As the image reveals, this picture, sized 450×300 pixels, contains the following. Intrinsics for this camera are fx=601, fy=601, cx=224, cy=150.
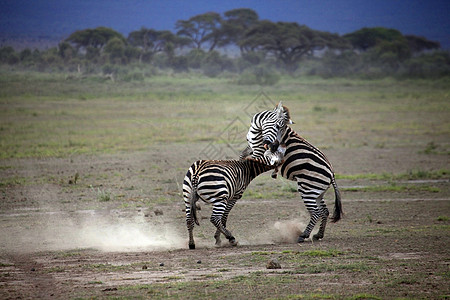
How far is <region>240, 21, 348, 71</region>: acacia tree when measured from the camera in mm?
59688

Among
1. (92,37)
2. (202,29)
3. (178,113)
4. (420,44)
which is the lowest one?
(178,113)

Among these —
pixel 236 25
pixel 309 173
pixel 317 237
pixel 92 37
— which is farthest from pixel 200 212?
pixel 236 25

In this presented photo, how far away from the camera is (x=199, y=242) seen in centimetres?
909

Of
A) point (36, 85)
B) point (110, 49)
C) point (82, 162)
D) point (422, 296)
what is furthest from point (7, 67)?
point (422, 296)

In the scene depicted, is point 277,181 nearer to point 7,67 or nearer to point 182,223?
point 182,223

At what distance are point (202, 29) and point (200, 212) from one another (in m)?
60.4

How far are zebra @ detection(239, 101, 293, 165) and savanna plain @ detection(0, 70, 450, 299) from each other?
4.31 ft

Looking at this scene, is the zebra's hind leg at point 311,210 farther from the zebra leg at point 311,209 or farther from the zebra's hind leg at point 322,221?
the zebra's hind leg at point 322,221

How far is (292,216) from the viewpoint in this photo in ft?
36.4

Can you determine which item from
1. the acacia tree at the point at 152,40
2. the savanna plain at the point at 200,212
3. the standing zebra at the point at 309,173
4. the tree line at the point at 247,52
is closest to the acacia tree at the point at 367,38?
the tree line at the point at 247,52

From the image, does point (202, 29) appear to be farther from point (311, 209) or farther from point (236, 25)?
point (311, 209)

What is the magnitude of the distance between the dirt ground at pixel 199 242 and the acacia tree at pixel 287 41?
147 feet

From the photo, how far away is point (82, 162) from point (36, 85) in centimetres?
1675

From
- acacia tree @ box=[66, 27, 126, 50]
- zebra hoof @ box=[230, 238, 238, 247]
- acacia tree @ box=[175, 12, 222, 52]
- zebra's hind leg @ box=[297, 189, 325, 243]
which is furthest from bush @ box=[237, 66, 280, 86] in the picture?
zebra hoof @ box=[230, 238, 238, 247]
